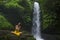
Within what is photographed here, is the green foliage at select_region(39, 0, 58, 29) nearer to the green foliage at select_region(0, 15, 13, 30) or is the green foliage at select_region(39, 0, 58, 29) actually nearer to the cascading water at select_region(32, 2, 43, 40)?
the cascading water at select_region(32, 2, 43, 40)

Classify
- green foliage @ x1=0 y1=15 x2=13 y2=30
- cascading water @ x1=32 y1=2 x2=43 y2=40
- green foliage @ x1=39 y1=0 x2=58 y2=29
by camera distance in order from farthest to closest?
cascading water @ x1=32 y1=2 x2=43 y2=40 → green foliage @ x1=39 y1=0 x2=58 y2=29 → green foliage @ x1=0 y1=15 x2=13 y2=30

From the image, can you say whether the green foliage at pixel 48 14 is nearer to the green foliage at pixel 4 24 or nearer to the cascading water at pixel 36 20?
the cascading water at pixel 36 20

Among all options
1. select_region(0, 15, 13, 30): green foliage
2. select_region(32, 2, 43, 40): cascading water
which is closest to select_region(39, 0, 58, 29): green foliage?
select_region(32, 2, 43, 40): cascading water

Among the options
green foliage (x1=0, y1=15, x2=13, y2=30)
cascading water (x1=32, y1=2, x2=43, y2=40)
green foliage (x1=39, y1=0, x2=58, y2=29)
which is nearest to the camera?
green foliage (x1=0, y1=15, x2=13, y2=30)

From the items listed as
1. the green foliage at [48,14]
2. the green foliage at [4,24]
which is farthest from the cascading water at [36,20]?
the green foliage at [4,24]

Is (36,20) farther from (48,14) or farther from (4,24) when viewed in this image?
(4,24)

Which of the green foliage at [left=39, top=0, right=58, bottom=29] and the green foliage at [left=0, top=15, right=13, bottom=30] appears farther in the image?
the green foliage at [left=39, top=0, right=58, bottom=29]

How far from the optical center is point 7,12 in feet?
50.5

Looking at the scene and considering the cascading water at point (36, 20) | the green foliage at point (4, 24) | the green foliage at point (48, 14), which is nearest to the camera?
the green foliage at point (4, 24)

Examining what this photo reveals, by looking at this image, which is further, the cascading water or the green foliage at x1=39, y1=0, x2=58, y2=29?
the cascading water

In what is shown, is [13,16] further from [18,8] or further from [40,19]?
[40,19]

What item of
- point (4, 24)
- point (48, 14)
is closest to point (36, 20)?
point (48, 14)

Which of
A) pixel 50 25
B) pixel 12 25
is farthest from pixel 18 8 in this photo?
pixel 50 25

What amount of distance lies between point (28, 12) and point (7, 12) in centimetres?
139
